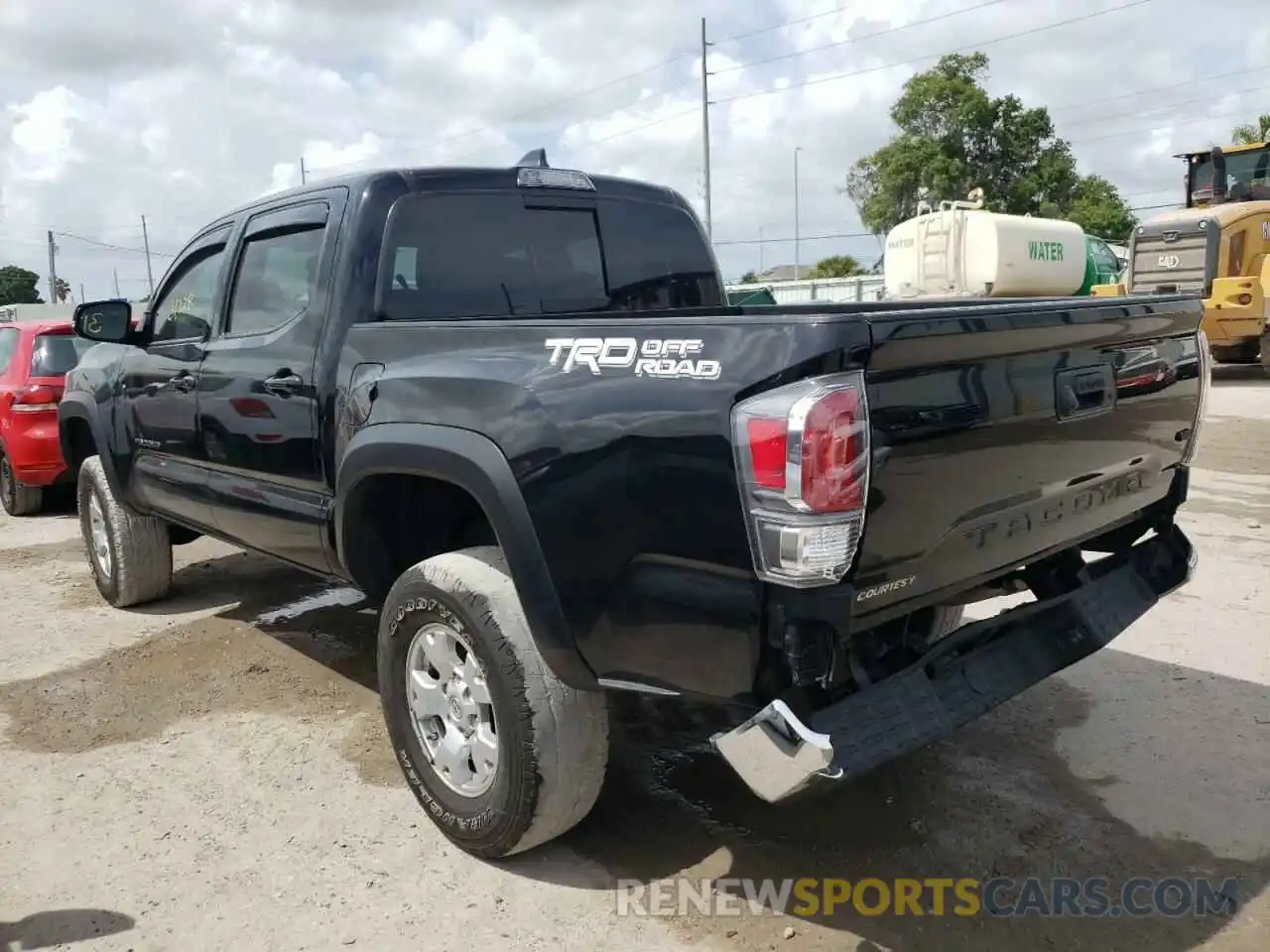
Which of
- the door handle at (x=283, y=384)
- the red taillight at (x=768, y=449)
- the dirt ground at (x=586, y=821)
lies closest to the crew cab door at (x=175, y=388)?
the door handle at (x=283, y=384)

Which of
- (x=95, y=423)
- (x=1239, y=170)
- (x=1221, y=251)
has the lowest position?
(x=95, y=423)

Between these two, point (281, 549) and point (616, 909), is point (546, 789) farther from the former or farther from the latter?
point (281, 549)

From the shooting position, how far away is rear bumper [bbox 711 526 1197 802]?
7.38ft

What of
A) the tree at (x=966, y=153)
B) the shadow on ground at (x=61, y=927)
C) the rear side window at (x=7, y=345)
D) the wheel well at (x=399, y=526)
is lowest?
the shadow on ground at (x=61, y=927)

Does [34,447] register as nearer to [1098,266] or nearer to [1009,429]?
[1009,429]

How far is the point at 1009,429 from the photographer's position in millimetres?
2600

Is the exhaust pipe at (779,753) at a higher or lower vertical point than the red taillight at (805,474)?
lower

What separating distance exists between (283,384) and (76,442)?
309 centimetres

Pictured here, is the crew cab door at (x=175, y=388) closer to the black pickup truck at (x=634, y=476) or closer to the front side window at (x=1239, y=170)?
the black pickup truck at (x=634, y=476)

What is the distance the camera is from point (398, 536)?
3.54 m

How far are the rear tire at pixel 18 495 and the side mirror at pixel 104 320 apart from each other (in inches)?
172

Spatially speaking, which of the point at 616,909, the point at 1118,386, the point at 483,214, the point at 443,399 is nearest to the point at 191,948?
the point at 616,909

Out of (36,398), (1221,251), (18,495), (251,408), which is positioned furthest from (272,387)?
(1221,251)

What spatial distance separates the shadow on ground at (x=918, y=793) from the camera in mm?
2789
